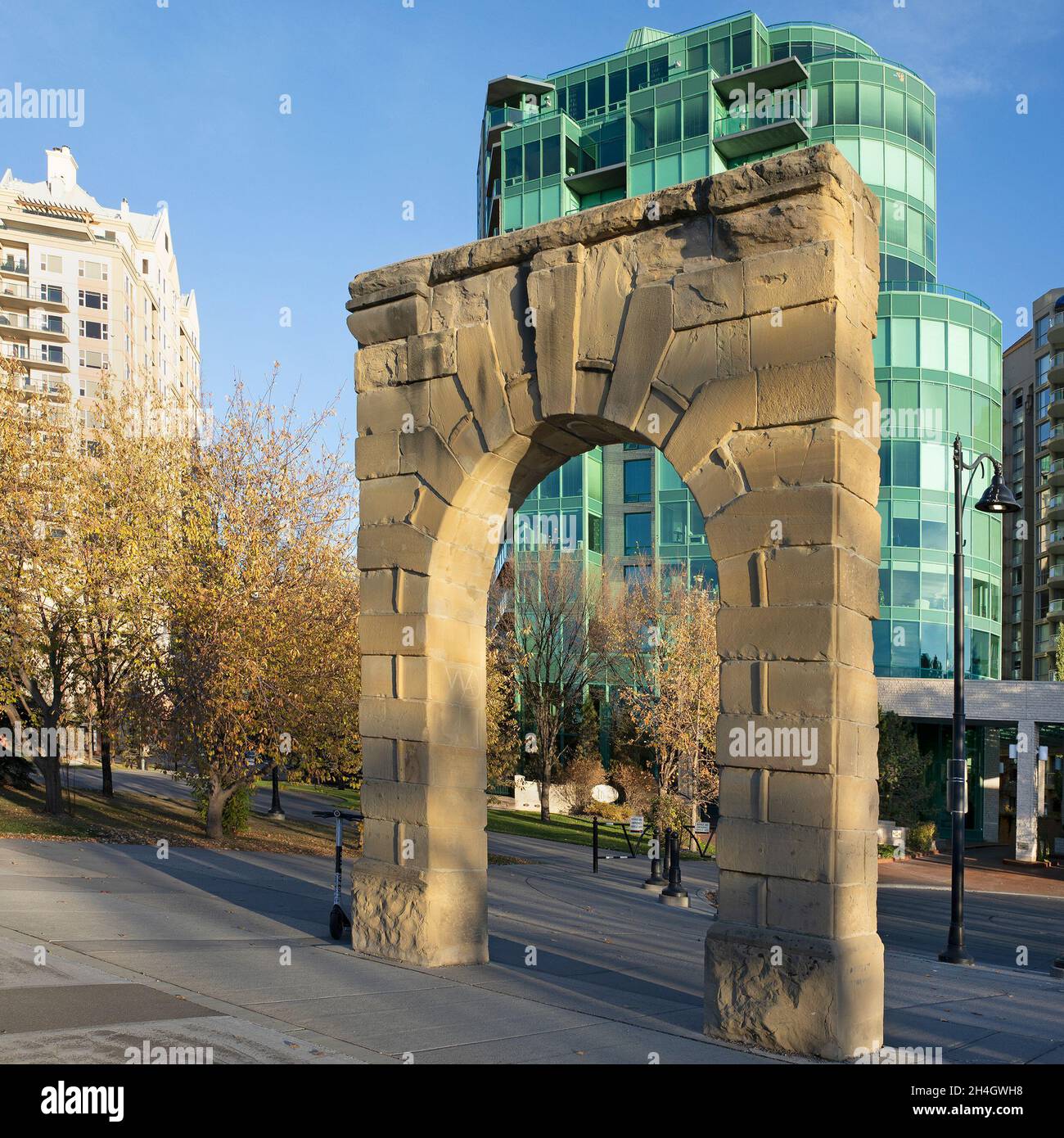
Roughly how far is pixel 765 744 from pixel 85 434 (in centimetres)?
2044

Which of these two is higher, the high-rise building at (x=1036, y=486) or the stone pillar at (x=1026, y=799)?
the high-rise building at (x=1036, y=486)

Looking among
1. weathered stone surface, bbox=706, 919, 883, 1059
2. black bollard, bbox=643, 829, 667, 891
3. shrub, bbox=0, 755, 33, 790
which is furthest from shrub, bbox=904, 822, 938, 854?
weathered stone surface, bbox=706, 919, 883, 1059

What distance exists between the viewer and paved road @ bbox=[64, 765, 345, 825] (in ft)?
99.0

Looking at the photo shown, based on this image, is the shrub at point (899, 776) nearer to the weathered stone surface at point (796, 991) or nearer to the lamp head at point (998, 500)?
the lamp head at point (998, 500)

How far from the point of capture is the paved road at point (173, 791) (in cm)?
3017

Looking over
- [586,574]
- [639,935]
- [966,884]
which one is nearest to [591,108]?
[586,574]

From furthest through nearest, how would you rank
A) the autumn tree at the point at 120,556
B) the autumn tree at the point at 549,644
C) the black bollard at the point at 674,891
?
the autumn tree at the point at 549,644
the autumn tree at the point at 120,556
the black bollard at the point at 674,891

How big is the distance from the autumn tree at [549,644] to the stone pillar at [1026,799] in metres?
14.6

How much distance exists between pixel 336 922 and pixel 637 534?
1532 inches

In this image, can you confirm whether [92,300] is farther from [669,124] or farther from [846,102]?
[846,102]

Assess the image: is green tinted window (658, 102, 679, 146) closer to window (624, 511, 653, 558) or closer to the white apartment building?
window (624, 511, 653, 558)

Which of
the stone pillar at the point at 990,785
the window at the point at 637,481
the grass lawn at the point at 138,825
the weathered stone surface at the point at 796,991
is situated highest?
the window at the point at 637,481

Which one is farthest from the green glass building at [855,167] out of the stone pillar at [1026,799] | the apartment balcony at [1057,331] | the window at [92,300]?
the window at [92,300]
